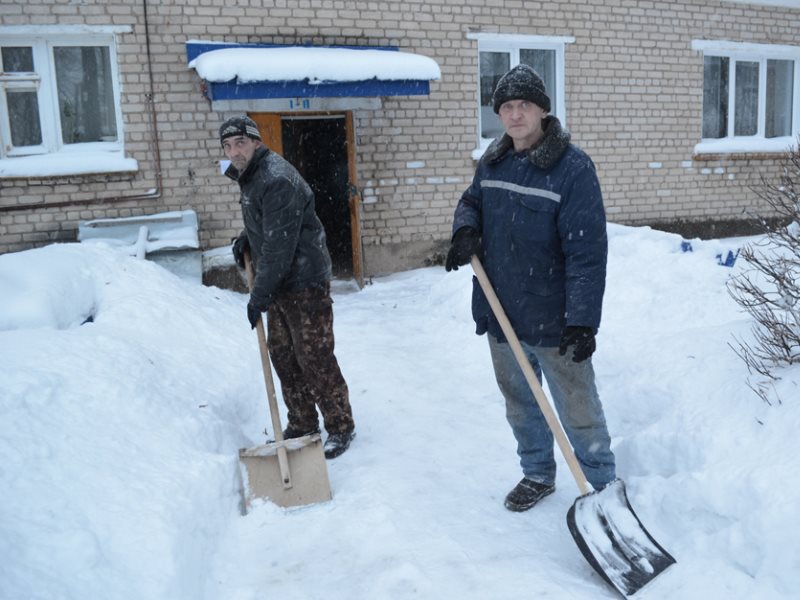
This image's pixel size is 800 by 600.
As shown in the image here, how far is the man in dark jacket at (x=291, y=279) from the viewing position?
3.35 metres

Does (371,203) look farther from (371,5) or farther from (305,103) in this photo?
(371,5)

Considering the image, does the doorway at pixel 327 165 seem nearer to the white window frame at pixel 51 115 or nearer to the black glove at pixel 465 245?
the white window frame at pixel 51 115

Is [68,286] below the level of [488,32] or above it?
below

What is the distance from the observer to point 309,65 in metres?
6.80

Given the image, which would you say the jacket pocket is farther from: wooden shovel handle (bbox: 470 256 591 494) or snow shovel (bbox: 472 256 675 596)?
snow shovel (bbox: 472 256 675 596)

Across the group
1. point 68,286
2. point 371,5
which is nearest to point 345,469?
point 68,286

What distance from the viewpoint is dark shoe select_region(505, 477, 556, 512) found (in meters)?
3.03

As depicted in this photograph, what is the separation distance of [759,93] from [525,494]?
10.3 metres

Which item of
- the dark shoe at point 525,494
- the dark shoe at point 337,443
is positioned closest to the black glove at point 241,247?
the dark shoe at point 337,443

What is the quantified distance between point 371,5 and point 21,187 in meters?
4.48

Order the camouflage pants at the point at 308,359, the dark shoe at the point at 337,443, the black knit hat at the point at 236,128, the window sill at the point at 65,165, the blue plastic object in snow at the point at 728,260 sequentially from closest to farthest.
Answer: the black knit hat at the point at 236,128 → the camouflage pants at the point at 308,359 → the dark shoe at the point at 337,443 → the blue plastic object in snow at the point at 728,260 → the window sill at the point at 65,165

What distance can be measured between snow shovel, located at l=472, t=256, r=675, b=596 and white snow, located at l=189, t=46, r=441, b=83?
5234 millimetres

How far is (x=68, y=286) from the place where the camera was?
4.96 m

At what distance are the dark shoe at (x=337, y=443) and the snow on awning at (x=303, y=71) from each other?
13.8 ft
